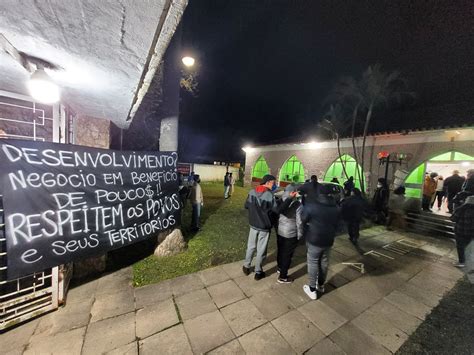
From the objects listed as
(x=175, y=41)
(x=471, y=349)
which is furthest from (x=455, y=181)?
(x=175, y=41)

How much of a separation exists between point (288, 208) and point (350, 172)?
11.5 m

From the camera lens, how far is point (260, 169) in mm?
19625

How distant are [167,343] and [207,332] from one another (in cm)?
49

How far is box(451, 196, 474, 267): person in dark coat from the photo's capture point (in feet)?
15.0

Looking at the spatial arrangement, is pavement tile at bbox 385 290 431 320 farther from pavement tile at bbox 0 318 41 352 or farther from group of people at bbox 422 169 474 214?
group of people at bbox 422 169 474 214

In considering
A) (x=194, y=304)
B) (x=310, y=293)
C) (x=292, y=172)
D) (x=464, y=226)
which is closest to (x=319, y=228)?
(x=310, y=293)

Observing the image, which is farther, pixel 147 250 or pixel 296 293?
pixel 147 250

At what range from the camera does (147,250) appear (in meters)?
4.86

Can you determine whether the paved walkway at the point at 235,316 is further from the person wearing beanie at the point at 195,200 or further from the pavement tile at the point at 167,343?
the person wearing beanie at the point at 195,200

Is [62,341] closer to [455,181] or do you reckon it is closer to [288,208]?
[288,208]

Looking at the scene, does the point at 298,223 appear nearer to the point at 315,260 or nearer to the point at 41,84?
the point at 315,260

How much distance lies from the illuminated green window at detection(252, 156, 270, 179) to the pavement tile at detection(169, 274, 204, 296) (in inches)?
610

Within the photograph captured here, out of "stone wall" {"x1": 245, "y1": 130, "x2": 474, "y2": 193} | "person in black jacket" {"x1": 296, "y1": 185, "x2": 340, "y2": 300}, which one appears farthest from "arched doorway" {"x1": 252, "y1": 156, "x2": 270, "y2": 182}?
"person in black jacket" {"x1": 296, "y1": 185, "x2": 340, "y2": 300}

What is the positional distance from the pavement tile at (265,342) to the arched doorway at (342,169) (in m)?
11.7
